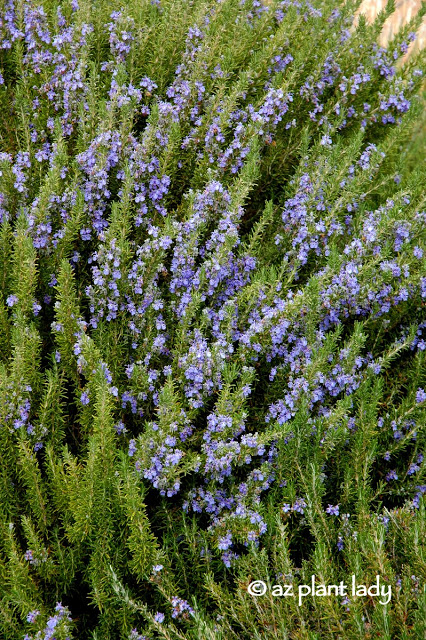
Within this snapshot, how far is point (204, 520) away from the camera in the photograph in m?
2.48

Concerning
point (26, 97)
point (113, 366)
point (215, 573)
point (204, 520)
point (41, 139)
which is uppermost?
point (26, 97)

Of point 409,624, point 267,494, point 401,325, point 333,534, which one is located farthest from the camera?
point 401,325

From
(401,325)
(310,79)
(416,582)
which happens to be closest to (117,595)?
(416,582)

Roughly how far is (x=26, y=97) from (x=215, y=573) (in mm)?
2373

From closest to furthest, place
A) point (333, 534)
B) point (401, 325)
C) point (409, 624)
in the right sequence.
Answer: point (409, 624) → point (333, 534) → point (401, 325)

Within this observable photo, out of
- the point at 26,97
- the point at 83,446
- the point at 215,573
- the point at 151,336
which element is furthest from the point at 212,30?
the point at 215,573

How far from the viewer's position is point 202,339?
8.00ft

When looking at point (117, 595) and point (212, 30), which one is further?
point (212, 30)

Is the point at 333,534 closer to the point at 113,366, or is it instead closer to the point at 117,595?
the point at 117,595

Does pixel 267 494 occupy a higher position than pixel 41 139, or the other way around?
pixel 41 139

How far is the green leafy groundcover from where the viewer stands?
6.73ft

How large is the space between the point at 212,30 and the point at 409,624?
2722 millimetres

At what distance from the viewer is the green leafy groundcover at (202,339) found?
6.73 feet

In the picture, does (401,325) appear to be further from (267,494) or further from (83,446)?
(83,446)
